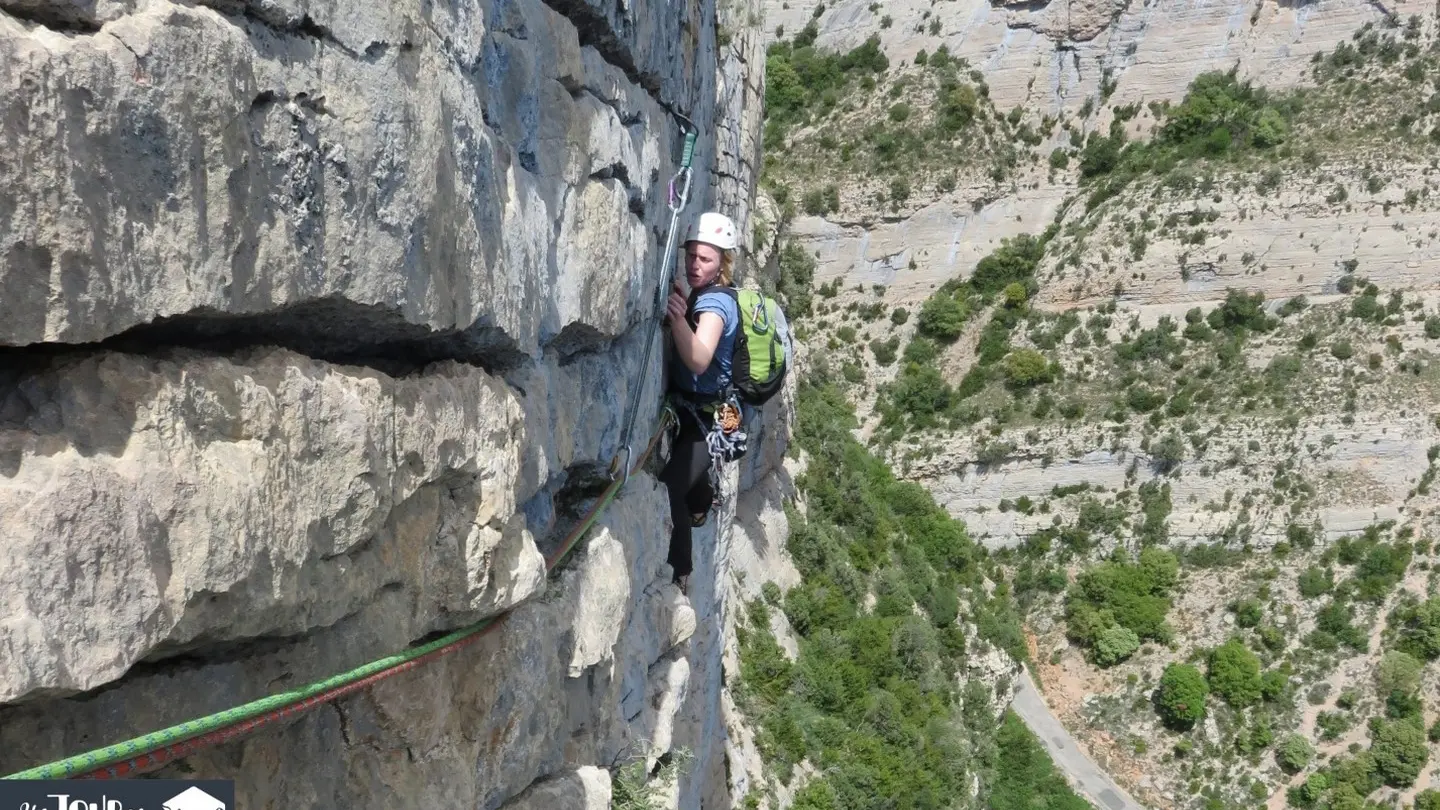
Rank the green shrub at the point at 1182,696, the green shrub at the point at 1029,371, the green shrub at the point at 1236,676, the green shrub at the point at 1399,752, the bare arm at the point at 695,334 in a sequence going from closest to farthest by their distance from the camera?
the bare arm at the point at 695,334 → the green shrub at the point at 1399,752 → the green shrub at the point at 1182,696 → the green shrub at the point at 1236,676 → the green shrub at the point at 1029,371

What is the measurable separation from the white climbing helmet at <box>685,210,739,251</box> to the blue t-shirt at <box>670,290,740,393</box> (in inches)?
16.4

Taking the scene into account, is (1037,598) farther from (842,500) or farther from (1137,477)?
(842,500)

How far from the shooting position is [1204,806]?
2833 cm

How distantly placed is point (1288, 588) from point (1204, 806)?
792cm

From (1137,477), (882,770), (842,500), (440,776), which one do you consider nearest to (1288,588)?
(1137,477)

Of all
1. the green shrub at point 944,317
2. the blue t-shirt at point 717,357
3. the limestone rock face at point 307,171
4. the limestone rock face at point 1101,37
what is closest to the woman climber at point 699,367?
the blue t-shirt at point 717,357

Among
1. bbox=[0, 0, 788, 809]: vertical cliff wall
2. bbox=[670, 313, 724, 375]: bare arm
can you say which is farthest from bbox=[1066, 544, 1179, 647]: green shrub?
bbox=[0, 0, 788, 809]: vertical cliff wall

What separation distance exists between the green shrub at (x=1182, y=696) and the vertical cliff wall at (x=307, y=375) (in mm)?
30326

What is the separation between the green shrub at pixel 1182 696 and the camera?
95.7ft

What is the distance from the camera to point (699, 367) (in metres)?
5.85

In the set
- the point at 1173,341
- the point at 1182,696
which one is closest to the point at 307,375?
the point at 1182,696

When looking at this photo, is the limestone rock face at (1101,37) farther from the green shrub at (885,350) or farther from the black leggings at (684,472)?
the black leggings at (684,472)

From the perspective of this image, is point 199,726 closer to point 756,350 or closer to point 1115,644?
point 756,350

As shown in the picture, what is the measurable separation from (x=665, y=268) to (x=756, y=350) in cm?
92
